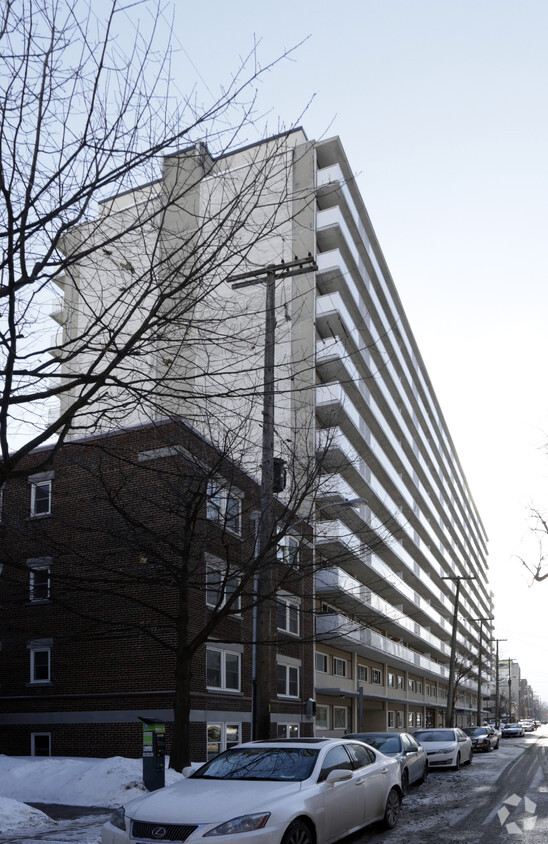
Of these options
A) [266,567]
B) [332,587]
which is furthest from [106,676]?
[332,587]

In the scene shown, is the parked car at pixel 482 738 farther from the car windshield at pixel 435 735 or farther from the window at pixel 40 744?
the window at pixel 40 744

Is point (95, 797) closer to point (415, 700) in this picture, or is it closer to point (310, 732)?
point (310, 732)

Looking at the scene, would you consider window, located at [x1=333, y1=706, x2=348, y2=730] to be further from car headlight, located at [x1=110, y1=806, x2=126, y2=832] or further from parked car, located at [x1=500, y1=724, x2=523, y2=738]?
parked car, located at [x1=500, y1=724, x2=523, y2=738]

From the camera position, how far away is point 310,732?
32.6 metres

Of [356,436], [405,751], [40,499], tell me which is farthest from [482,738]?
[40,499]

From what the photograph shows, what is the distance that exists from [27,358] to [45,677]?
1957 cm

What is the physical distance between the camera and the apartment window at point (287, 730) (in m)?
30.4

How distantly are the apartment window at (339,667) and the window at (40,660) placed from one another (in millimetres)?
16658

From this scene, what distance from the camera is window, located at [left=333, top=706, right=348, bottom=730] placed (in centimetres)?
3909

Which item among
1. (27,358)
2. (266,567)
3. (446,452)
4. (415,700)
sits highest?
(446,452)

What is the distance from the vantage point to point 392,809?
37.6ft

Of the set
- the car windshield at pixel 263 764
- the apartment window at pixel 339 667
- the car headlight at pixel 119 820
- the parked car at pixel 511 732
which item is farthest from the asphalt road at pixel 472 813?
the parked car at pixel 511 732

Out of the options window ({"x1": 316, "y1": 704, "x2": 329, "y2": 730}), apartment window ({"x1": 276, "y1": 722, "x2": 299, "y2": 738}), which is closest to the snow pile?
apartment window ({"x1": 276, "y1": 722, "x2": 299, "y2": 738})

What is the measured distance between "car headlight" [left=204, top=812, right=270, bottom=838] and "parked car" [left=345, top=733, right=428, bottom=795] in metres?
9.62
